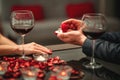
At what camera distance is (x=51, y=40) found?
3.84 meters

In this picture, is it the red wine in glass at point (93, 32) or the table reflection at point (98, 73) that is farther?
the red wine in glass at point (93, 32)

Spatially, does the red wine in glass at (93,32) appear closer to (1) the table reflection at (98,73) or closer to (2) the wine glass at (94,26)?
(2) the wine glass at (94,26)

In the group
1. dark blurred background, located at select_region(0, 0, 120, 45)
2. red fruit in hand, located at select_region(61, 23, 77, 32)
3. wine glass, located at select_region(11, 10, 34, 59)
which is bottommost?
dark blurred background, located at select_region(0, 0, 120, 45)

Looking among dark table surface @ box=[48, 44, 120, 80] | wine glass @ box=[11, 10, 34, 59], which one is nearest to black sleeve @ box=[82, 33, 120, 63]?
dark table surface @ box=[48, 44, 120, 80]

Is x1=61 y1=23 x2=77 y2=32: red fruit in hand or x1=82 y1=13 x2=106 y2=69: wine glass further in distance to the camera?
x1=61 y1=23 x2=77 y2=32: red fruit in hand

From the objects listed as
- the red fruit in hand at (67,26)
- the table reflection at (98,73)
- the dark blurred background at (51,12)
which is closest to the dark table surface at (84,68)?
the table reflection at (98,73)

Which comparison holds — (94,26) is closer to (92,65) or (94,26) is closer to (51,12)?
Result: (92,65)

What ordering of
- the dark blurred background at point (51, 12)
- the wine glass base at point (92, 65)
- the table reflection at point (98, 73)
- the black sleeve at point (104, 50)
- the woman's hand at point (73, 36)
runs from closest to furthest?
the table reflection at point (98, 73), the wine glass base at point (92, 65), the black sleeve at point (104, 50), the woman's hand at point (73, 36), the dark blurred background at point (51, 12)

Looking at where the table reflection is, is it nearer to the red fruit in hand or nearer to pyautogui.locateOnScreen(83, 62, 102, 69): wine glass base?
pyautogui.locateOnScreen(83, 62, 102, 69): wine glass base

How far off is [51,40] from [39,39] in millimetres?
188

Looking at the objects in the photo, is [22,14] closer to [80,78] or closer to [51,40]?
[80,78]

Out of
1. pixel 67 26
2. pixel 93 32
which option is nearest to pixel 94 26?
pixel 93 32

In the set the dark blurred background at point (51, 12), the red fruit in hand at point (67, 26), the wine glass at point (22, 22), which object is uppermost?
the wine glass at point (22, 22)

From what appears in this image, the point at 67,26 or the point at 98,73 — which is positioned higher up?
the point at 67,26
